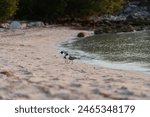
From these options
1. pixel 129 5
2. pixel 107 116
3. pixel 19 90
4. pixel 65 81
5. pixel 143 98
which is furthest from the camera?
pixel 129 5

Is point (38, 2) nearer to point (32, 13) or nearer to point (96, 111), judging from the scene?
point (32, 13)

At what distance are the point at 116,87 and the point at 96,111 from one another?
2.67 meters

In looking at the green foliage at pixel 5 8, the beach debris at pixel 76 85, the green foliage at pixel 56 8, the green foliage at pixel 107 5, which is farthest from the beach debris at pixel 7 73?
the green foliage at pixel 107 5

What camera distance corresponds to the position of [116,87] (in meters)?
11.5

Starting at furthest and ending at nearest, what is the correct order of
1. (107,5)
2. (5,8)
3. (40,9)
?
(107,5)
(40,9)
(5,8)

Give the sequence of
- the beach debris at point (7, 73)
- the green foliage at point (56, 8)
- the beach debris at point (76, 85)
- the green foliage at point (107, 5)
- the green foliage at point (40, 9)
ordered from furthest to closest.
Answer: the green foliage at point (107, 5) < the green foliage at point (56, 8) < the green foliage at point (40, 9) < the beach debris at point (7, 73) < the beach debris at point (76, 85)

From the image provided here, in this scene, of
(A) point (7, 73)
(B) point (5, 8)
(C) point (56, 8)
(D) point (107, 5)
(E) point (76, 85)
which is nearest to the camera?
(E) point (76, 85)

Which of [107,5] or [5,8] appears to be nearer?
[5,8]

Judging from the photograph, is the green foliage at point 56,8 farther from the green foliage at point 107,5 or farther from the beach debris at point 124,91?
the beach debris at point 124,91

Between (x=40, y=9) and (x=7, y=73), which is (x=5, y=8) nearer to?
(x=40, y=9)

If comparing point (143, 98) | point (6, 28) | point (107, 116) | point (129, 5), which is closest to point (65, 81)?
point (143, 98)

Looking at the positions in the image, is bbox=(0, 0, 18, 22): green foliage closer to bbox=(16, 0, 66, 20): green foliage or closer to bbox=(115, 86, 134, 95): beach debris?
bbox=(16, 0, 66, 20): green foliage

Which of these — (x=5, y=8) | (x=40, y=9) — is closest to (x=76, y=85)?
(x=5, y=8)

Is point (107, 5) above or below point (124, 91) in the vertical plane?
below
